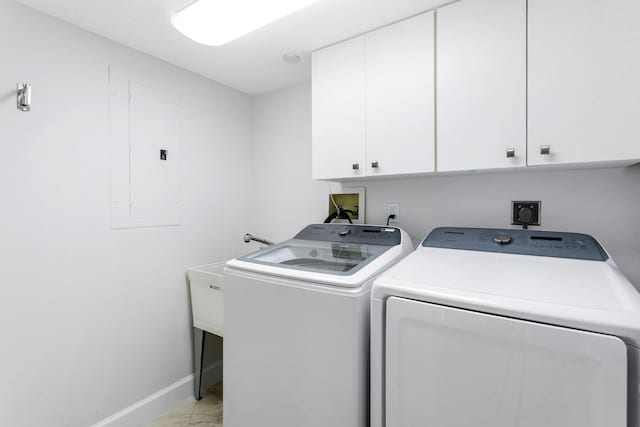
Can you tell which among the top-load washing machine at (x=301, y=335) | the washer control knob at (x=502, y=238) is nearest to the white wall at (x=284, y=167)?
the top-load washing machine at (x=301, y=335)

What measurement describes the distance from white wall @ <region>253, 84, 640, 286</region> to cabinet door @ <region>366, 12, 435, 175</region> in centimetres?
35

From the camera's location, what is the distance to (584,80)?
1.11m

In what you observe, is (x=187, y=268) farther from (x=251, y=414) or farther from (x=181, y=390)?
(x=251, y=414)

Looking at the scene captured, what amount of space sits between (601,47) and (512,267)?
2.86 feet

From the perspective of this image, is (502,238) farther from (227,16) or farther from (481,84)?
(227,16)

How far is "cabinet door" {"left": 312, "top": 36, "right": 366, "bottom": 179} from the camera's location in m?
1.64

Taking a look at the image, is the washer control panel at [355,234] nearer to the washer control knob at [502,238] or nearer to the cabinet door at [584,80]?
the washer control knob at [502,238]

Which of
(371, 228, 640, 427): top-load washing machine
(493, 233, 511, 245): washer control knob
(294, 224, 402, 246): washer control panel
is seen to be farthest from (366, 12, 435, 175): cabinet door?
(371, 228, 640, 427): top-load washing machine

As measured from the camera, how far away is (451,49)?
4.48ft

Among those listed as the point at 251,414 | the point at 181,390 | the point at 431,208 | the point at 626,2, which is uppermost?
the point at 626,2

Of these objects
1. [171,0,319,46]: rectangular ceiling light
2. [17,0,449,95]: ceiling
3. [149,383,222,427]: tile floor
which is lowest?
[149,383,222,427]: tile floor

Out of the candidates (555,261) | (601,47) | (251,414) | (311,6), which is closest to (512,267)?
(555,261)

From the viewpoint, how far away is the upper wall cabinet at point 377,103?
145cm

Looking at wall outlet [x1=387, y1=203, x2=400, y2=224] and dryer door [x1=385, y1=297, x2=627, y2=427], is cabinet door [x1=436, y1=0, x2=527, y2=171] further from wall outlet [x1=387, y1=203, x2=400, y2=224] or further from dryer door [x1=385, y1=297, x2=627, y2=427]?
dryer door [x1=385, y1=297, x2=627, y2=427]
